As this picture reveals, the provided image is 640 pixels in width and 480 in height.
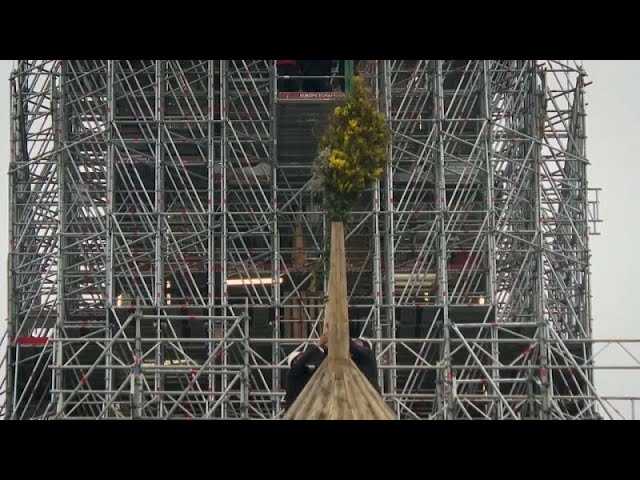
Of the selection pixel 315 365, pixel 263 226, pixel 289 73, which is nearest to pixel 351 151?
pixel 315 365

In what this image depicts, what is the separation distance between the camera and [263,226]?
2389cm

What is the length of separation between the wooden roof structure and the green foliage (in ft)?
1.85

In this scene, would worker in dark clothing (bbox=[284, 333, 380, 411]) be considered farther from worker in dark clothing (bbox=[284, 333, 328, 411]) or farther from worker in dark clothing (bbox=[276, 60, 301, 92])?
worker in dark clothing (bbox=[276, 60, 301, 92])

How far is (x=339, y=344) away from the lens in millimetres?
12578

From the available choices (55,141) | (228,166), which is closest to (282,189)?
(228,166)

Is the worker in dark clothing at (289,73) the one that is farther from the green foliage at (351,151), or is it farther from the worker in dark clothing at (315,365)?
the green foliage at (351,151)

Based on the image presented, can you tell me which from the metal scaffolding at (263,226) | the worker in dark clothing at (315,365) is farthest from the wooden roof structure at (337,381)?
the metal scaffolding at (263,226)

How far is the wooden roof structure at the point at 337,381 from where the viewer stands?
12.3 metres

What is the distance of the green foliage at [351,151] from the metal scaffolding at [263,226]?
354 inches

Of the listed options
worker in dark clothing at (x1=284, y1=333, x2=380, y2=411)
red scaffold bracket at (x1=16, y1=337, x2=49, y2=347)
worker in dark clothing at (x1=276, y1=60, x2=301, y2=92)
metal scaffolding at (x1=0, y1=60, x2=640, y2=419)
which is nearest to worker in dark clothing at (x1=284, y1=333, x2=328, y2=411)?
worker in dark clothing at (x1=284, y1=333, x2=380, y2=411)

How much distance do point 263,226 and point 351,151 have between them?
1134 cm

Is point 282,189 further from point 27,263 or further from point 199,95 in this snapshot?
point 27,263

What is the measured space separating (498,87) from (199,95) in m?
7.85
